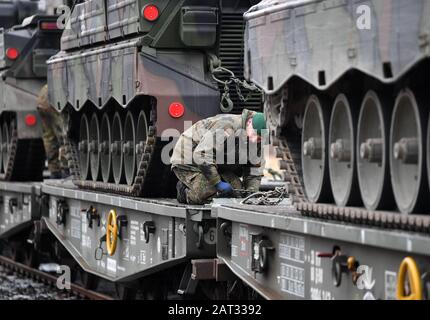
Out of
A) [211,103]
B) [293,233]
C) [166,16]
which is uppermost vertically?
[166,16]

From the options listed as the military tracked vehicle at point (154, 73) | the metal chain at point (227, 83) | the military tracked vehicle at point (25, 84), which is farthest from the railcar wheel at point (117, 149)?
the military tracked vehicle at point (25, 84)

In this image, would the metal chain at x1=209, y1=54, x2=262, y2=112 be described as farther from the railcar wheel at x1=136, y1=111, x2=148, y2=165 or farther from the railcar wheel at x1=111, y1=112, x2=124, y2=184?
the railcar wheel at x1=111, y1=112, x2=124, y2=184

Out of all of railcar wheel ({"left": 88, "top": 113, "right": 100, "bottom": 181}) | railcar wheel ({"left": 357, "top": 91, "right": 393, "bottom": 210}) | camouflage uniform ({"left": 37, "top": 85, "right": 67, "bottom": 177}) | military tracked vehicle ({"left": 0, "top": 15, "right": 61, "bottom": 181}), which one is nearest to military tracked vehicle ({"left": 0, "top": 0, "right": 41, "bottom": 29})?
military tracked vehicle ({"left": 0, "top": 15, "right": 61, "bottom": 181})

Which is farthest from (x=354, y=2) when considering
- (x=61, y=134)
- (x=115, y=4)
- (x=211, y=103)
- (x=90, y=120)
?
(x=61, y=134)

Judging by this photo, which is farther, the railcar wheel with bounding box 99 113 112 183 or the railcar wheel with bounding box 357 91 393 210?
the railcar wheel with bounding box 99 113 112 183

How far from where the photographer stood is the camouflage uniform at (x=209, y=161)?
462 inches

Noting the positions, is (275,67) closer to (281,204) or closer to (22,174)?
(281,204)

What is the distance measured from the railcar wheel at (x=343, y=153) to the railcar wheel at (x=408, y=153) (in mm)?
681

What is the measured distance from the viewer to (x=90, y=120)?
51.4ft

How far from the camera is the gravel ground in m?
15.9

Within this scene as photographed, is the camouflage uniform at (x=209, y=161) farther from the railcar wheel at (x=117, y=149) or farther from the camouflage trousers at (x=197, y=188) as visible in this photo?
the railcar wheel at (x=117, y=149)

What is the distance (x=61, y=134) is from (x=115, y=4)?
4050 millimetres

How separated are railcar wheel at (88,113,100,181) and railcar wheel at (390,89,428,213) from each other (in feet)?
25.1

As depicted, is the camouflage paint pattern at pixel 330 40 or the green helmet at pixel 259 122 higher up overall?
the camouflage paint pattern at pixel 330 40
